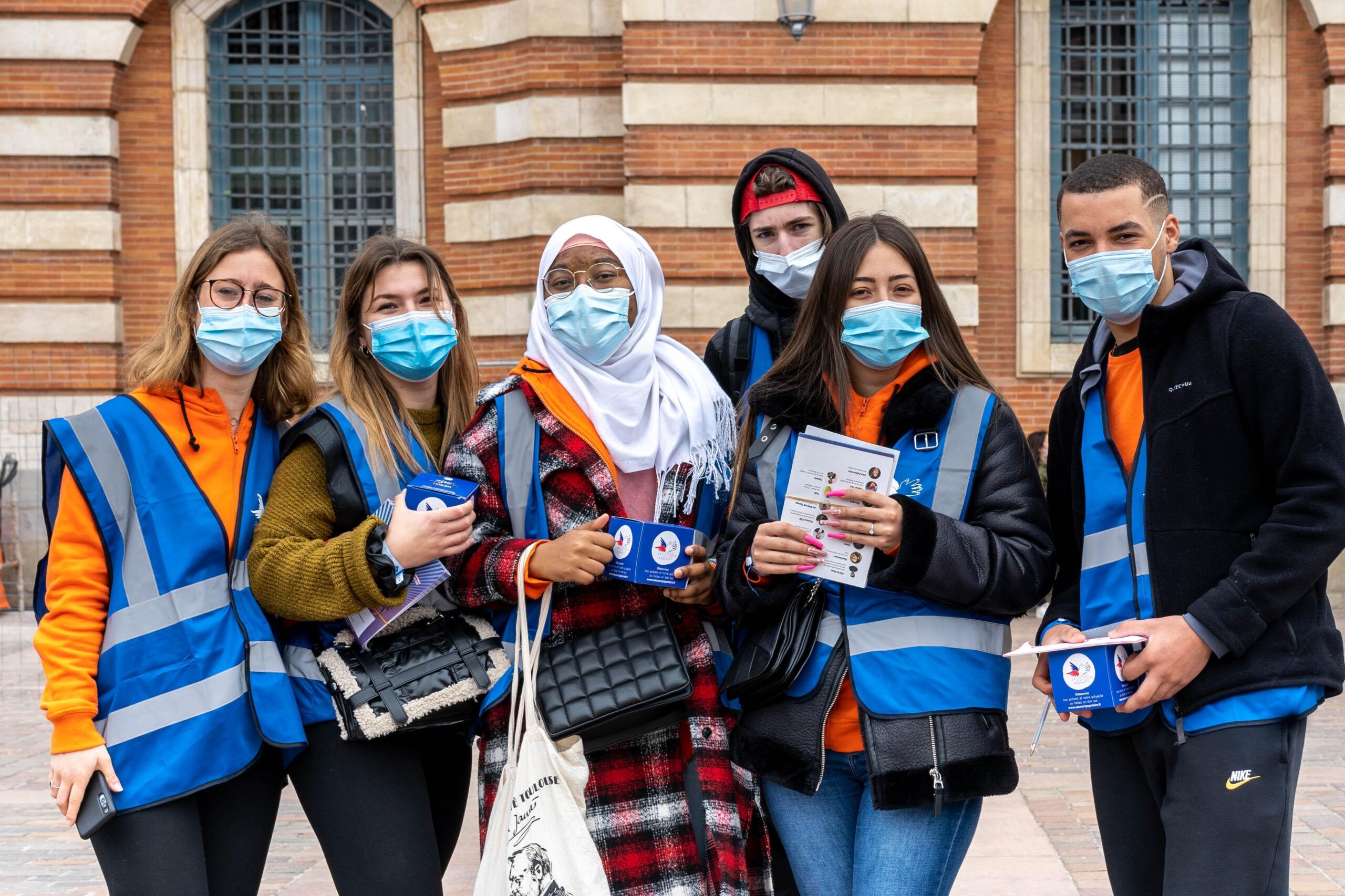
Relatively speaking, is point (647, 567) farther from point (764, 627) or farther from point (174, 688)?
point (174, 688)

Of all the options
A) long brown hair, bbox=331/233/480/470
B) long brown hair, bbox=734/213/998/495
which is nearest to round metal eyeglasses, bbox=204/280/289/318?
long brown hair, bbox=331/233/480/470

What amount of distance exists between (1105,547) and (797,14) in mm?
8427

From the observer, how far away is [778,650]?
9.39 feet

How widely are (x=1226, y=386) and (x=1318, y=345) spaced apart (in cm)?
1016

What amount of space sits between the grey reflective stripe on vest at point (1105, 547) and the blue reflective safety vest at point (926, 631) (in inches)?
9.5

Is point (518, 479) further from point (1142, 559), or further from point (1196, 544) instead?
point (1196, 544)

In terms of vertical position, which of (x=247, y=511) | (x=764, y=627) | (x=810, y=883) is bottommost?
(x=810, y=883)

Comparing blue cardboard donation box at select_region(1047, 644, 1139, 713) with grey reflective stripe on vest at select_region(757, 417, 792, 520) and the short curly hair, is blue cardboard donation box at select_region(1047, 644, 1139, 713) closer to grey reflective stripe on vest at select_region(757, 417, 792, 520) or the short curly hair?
grey reflective stripe on vest at select_region(757, 417, 792, 520)

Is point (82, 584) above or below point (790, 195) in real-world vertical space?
below

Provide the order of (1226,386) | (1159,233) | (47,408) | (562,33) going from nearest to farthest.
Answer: (1226,386)
(1159,233)
(562,33)
(47,408)

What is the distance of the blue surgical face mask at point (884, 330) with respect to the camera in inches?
117

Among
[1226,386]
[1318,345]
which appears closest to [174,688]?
[1226,386]

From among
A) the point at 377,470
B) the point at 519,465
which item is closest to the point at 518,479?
the point at 519,465

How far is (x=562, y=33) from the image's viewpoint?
11.2 meters
